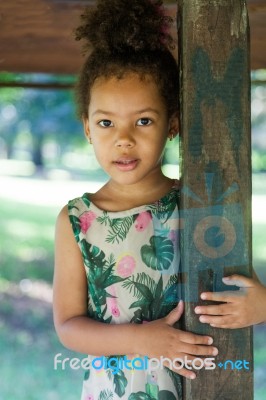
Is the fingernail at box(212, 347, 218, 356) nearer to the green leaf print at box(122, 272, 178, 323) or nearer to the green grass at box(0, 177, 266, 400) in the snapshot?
the green leaf print at box(122, 272, 178, 323)

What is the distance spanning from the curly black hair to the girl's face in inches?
0.9

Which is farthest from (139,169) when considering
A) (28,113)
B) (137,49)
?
(28,113)

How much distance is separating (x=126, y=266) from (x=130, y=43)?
1.38 feet

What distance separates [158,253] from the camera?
1.37 metres

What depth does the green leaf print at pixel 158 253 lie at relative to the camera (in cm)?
136

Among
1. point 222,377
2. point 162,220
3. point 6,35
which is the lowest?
point 222,377

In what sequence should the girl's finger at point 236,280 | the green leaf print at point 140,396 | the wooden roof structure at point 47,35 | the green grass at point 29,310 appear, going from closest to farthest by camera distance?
the girl's finger at point 236,280 → the green leaf print at point 140,396 → the green grass at point 29,310 → the wooden roof structure at point 47,35

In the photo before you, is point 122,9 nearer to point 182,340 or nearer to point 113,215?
point 113,215

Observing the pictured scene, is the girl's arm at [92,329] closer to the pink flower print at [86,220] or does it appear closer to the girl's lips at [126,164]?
the pink flower print at [86,220]

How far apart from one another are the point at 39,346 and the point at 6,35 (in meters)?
1.08

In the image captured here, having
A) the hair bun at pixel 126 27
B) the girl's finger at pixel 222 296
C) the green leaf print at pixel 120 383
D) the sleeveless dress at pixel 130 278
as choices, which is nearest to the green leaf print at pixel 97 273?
the sleeveless dress at pixel 130 278

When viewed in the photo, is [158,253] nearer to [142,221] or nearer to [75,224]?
[142,221]

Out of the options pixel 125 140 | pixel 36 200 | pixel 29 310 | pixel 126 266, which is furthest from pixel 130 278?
pixel 29 310

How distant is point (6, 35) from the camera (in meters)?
2.56
